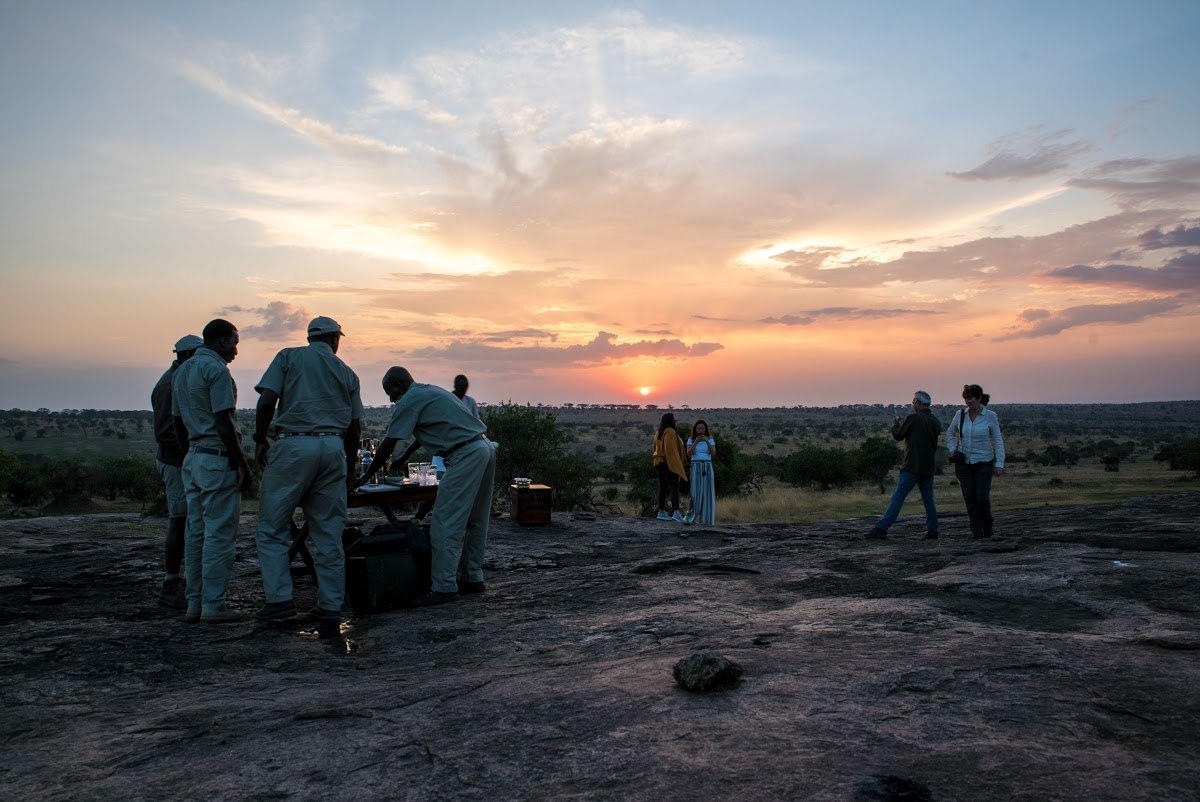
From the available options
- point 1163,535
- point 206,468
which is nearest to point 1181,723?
point 206,468

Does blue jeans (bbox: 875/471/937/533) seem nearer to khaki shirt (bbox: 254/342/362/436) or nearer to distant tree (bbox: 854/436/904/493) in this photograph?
khaki shirt (bbox: 254/342/362/436)

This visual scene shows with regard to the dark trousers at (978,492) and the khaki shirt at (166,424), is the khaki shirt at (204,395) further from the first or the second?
the dark trousers at (978,492)

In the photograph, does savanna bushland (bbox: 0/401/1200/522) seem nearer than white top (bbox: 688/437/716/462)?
No

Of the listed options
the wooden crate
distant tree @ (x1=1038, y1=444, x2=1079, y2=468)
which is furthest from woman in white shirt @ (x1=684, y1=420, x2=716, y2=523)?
distant tree @ (x1=1038, y1=444, x2=1079, y2=468)

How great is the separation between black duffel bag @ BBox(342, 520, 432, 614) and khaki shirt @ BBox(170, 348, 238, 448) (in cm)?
148

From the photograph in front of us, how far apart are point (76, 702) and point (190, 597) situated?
2033 millimetres

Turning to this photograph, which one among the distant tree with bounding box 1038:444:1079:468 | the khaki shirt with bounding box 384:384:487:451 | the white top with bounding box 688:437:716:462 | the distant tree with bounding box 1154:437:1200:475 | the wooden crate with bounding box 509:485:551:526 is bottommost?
the distant tree with bounding box 1038:444:1079:468

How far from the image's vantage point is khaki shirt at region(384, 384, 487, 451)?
23.1 ft

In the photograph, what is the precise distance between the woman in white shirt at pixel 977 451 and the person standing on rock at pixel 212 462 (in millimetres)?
7781

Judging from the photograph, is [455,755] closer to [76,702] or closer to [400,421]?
[76,702]

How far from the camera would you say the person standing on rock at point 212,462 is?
20.7 ft

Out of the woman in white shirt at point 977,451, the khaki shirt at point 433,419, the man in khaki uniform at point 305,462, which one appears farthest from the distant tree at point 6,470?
the woman in white shirt at point 977,451

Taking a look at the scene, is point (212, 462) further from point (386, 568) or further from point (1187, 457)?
point (1187, 457)

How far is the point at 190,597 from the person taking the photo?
256 inches
